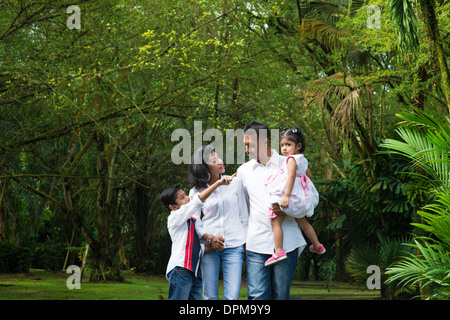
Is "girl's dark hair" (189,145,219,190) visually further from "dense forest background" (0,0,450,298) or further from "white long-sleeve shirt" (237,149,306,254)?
"dense forest background" (0,0,450,298)

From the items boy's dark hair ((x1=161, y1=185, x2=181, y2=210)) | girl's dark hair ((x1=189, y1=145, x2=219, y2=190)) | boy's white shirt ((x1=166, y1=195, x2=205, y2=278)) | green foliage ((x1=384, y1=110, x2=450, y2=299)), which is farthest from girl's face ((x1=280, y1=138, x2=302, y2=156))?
green foliage ((x1=384, y1=110, x2=450, y2=299))

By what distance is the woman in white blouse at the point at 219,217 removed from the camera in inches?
182

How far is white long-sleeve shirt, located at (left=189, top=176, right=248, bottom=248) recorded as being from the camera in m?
4.63

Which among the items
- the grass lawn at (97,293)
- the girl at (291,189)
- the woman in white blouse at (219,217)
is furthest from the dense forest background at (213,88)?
the woman in white blouse at (219,217)

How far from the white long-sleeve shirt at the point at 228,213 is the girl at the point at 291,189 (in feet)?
1.24

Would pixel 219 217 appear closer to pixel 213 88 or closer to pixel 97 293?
pixel 213 88

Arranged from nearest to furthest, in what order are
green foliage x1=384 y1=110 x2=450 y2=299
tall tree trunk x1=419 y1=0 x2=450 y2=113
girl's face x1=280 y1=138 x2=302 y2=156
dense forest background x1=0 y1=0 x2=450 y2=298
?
1. girl's face x1=280 y1=138 x2=302 y2=156
2. green foliage x1=384 y1=110 x2=450 y2=299
3. tall tree trunk x1=419 y1=0 x2=450 y2=113
4. dense forest background x1=0 y1=0 x2=450 y2=298

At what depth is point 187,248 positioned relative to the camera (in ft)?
14.8

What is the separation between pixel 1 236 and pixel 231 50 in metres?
11.1

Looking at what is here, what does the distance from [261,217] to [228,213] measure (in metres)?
0.44

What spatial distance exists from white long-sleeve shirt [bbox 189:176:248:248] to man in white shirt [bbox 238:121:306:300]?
129 mm

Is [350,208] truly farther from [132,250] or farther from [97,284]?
[132,250]

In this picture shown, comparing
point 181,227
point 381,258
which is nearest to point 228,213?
point 181,227

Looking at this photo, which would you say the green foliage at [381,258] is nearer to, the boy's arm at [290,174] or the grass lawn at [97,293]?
the grass lawn at [97,293]
